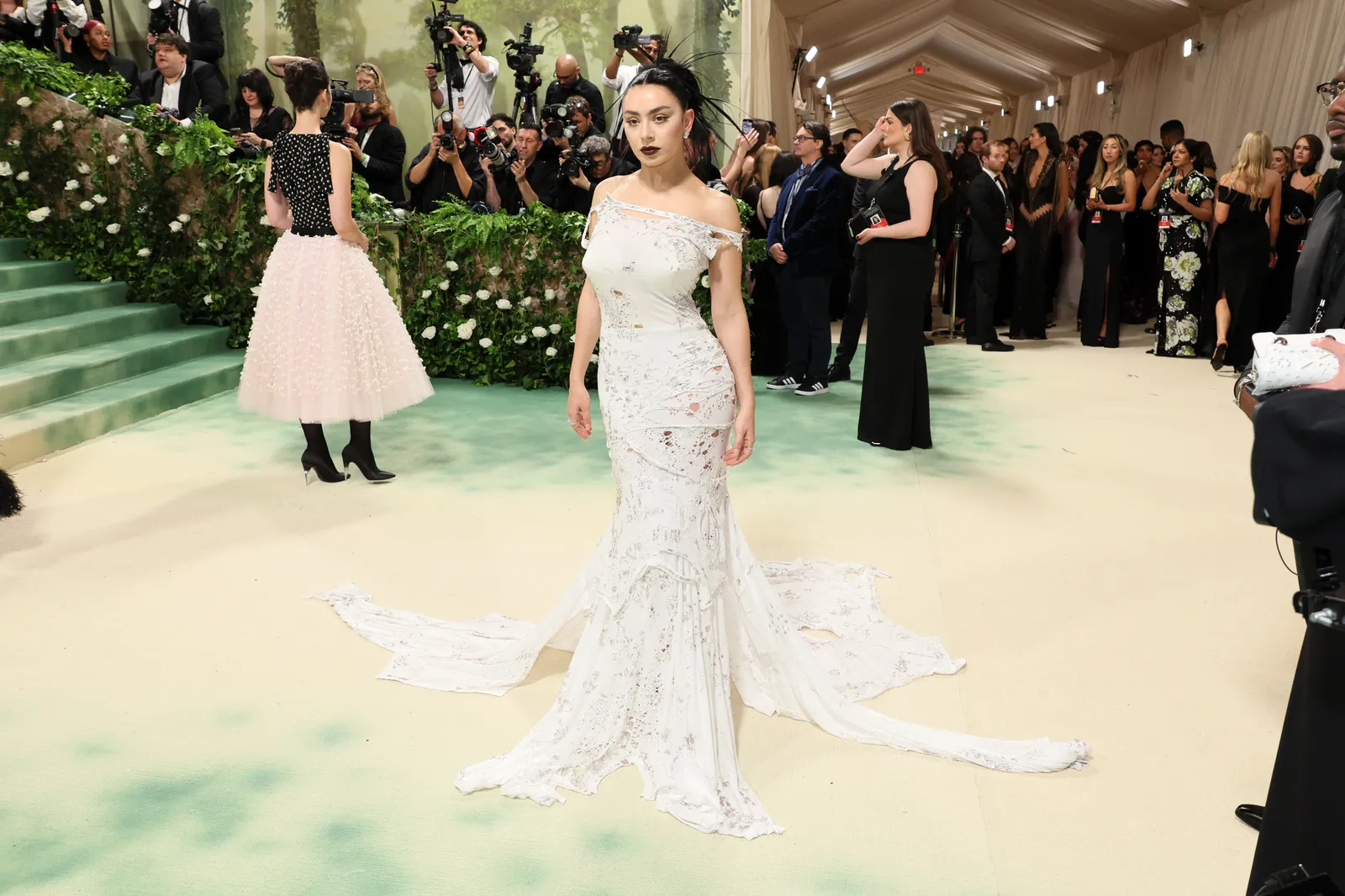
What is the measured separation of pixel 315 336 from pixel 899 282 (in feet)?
10.1

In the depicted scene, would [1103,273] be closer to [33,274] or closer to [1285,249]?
[1285,249]

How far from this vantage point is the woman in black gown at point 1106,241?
935 cm

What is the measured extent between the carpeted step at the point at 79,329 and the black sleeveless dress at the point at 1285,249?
28.8ft

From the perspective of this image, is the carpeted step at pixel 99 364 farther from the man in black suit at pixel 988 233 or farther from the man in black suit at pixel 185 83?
the man in black suit at pixel 988 233

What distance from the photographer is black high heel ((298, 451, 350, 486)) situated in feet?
16.9

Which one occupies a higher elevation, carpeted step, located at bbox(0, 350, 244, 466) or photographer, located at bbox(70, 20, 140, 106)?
photographer, located at bbox(70, 20, 140, 106)

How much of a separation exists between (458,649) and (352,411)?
2.00 meters

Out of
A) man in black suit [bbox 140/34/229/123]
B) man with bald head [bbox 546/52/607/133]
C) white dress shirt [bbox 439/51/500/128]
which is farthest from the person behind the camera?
white dress shirt [bbox 439/51/500/128]

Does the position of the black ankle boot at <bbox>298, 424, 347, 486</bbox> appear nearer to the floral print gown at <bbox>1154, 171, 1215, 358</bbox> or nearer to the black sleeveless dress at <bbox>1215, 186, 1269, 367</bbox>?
the black sleeveless dress at <bbox>1215, 186, 1269, 367</bbox>

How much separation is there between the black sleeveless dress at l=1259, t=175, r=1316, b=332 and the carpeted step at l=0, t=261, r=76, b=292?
9396 millimetres

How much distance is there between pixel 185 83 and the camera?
8445mm

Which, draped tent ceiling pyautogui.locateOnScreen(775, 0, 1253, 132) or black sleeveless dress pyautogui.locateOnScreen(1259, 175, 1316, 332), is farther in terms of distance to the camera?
draped tent ceiling pyautogui.locateOnScreen(775, 0, 1253, 132)

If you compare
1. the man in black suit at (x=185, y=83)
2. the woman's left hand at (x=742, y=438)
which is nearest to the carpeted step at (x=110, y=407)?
the man in black suit at (x=185, y=83)

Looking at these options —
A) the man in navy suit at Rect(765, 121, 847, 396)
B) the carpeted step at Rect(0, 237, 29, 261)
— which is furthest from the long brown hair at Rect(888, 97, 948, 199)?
the carpeted step at Rect(0, 237, 29, 261)
